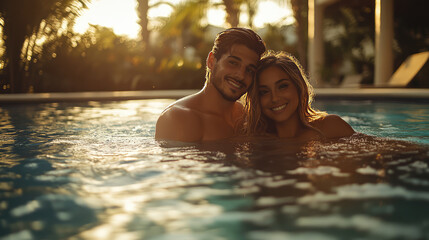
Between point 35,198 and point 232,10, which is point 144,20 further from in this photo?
point 35,198

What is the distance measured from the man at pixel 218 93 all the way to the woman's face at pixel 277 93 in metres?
0.15

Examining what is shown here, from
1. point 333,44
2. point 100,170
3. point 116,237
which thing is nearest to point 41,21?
point 100,170

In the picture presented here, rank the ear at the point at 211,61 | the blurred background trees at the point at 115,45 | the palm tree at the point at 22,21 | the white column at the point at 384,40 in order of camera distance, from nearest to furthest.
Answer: the ear at the point at 211,61 → the palm tree at the point at 22,21 → the blurred background trees at the point at 115,45 → the white column at the point at 384,40

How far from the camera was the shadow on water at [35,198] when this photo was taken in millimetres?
1899

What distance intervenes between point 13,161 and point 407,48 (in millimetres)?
15713

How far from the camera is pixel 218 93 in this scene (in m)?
3.97

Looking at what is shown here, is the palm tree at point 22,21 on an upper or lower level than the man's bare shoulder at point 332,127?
upper

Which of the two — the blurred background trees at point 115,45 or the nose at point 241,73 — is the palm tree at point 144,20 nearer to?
the blurred background trees at point 115,45

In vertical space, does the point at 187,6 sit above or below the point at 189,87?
above

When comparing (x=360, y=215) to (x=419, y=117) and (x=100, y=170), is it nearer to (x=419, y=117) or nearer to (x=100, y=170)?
(x=100, y=170)

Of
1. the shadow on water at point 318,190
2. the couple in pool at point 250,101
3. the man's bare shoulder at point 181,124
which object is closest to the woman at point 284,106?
the couple in pool at point 250,101

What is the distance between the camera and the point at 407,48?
52.9ft

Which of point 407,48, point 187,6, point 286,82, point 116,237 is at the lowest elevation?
point 116,237

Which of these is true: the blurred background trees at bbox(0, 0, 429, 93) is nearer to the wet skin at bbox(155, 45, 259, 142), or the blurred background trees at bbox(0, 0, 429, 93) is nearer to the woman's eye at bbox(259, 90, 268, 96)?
the wet skin at bbox(155, 45, 259, 142)
